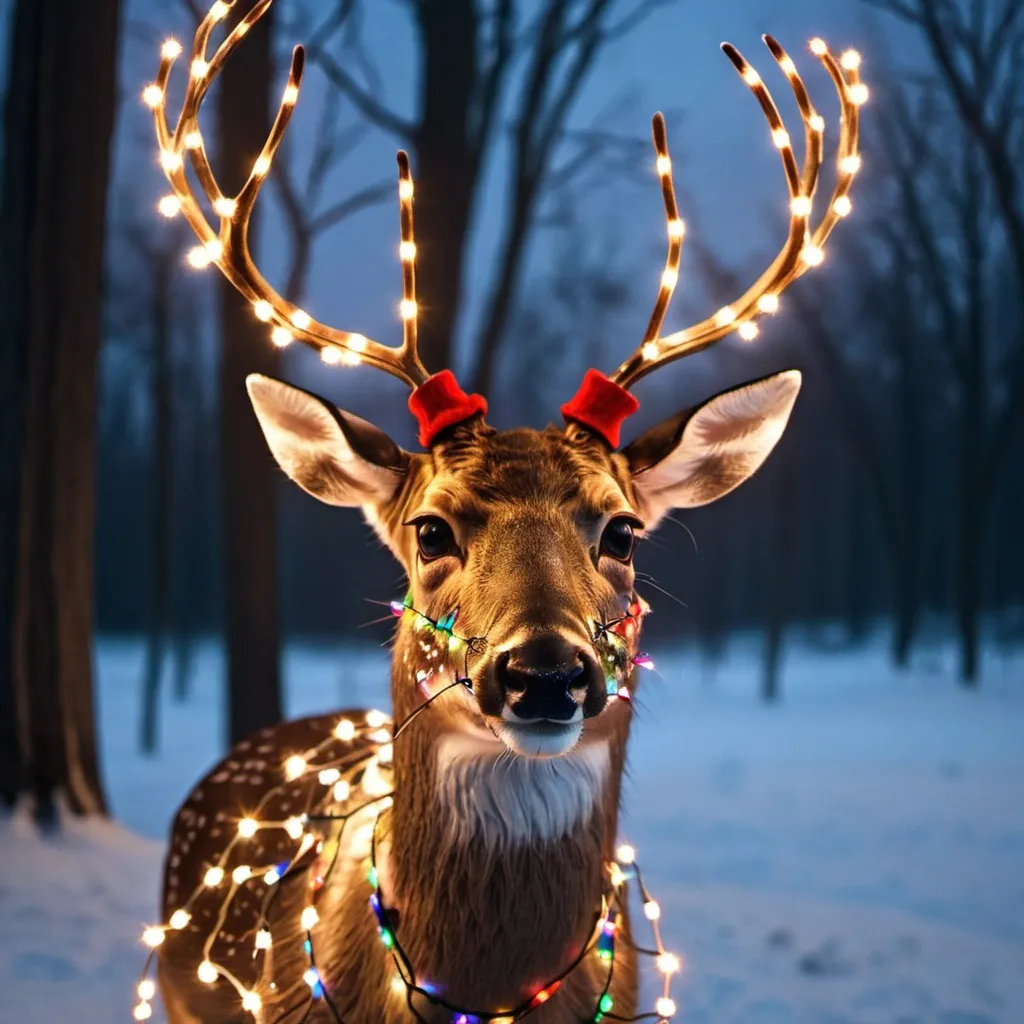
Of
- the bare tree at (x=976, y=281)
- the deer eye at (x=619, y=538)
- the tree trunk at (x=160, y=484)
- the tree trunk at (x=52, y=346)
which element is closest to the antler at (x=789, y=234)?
the deer eye at (x=619, y=538)

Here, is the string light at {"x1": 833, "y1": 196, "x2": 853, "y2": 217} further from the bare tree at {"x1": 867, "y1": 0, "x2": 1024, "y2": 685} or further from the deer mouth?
the bare tree at {"x1": 867, "y1": 0, "x2": 1024, "y2": 685}

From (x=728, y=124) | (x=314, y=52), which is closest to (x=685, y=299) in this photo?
(x=728, y=124)

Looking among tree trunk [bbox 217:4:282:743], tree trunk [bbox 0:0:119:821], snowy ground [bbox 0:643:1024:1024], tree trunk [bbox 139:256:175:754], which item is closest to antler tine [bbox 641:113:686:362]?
snowy ground [bbox 0:643:1024:1024]

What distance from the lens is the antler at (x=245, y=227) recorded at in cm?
179

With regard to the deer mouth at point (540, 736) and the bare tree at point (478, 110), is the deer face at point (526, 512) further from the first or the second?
the bare tree at point (478, 110)

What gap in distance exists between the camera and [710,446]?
178cm

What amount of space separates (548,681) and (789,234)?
3.30ft

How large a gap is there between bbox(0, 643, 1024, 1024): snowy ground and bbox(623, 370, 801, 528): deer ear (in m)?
0.40

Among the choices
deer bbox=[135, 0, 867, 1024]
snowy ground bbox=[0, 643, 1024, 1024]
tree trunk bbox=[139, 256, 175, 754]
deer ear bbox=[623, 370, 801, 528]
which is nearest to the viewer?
deer bbox=[135, 0, 867, 1024]

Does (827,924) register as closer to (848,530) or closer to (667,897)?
(667,897)

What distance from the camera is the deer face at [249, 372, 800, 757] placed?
1.31 metres

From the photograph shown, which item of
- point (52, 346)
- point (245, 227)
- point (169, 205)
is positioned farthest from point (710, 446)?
point (52, 346)

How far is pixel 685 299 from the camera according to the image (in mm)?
8320

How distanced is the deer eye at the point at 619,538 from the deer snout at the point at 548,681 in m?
0.32
